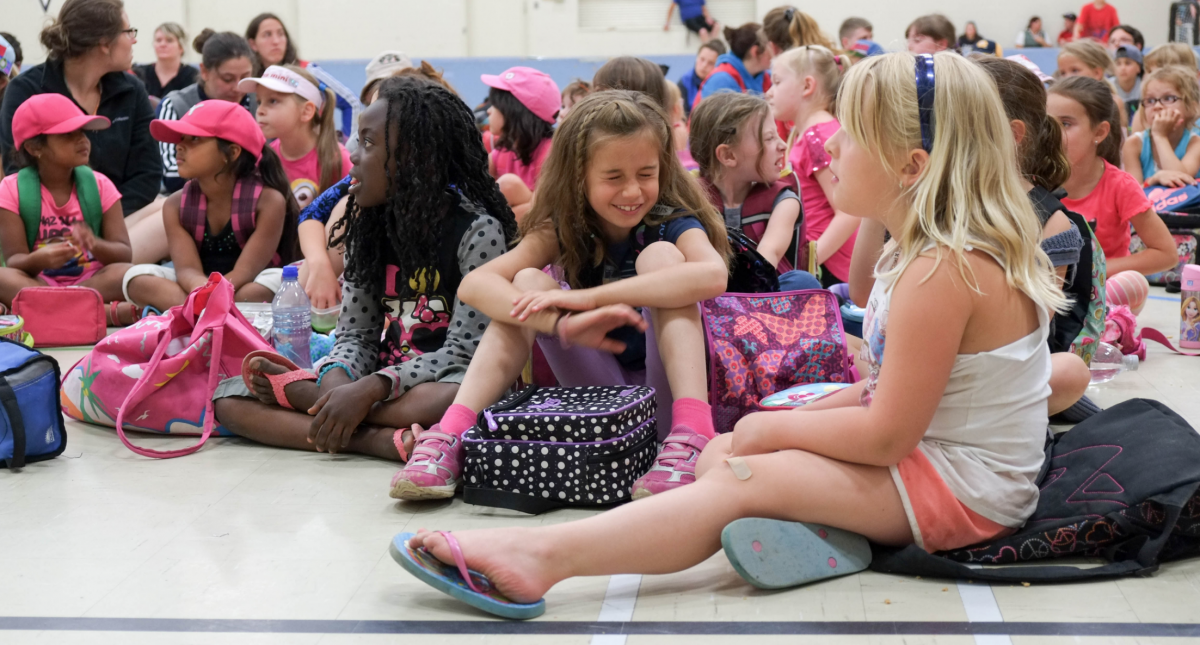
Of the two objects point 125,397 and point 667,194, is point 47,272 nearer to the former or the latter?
point 125,397

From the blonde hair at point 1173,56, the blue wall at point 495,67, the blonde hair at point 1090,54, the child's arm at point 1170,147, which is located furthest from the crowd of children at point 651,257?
the blue wall at point 495,67

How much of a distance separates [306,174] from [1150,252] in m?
3.25

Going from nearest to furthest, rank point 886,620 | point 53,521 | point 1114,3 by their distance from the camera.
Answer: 1. point 886,620
2. point 53,521
3. point 1114,3

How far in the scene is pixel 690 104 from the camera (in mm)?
9047

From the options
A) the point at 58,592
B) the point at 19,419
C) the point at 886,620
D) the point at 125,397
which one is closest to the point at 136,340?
the point at 125,397

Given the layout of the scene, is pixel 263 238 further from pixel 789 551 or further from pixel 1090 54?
pixel 1090 54

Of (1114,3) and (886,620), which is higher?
(1114,3)

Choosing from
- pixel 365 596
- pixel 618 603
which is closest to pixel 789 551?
pixel 618 603

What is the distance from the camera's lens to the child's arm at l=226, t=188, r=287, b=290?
3.79 m

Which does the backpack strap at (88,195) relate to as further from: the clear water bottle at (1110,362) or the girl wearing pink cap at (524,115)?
the clear water bottle at (1110,362)

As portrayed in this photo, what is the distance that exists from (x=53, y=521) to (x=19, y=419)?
42 centimetres

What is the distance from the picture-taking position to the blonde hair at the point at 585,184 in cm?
239

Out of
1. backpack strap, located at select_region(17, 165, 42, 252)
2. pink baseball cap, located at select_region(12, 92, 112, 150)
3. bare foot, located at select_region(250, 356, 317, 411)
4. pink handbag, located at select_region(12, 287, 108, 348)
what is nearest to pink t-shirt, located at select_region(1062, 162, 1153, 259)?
bare foot, located at select_region(250, 356, 317, 411)

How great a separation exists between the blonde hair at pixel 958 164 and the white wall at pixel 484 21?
10511 millimetres
